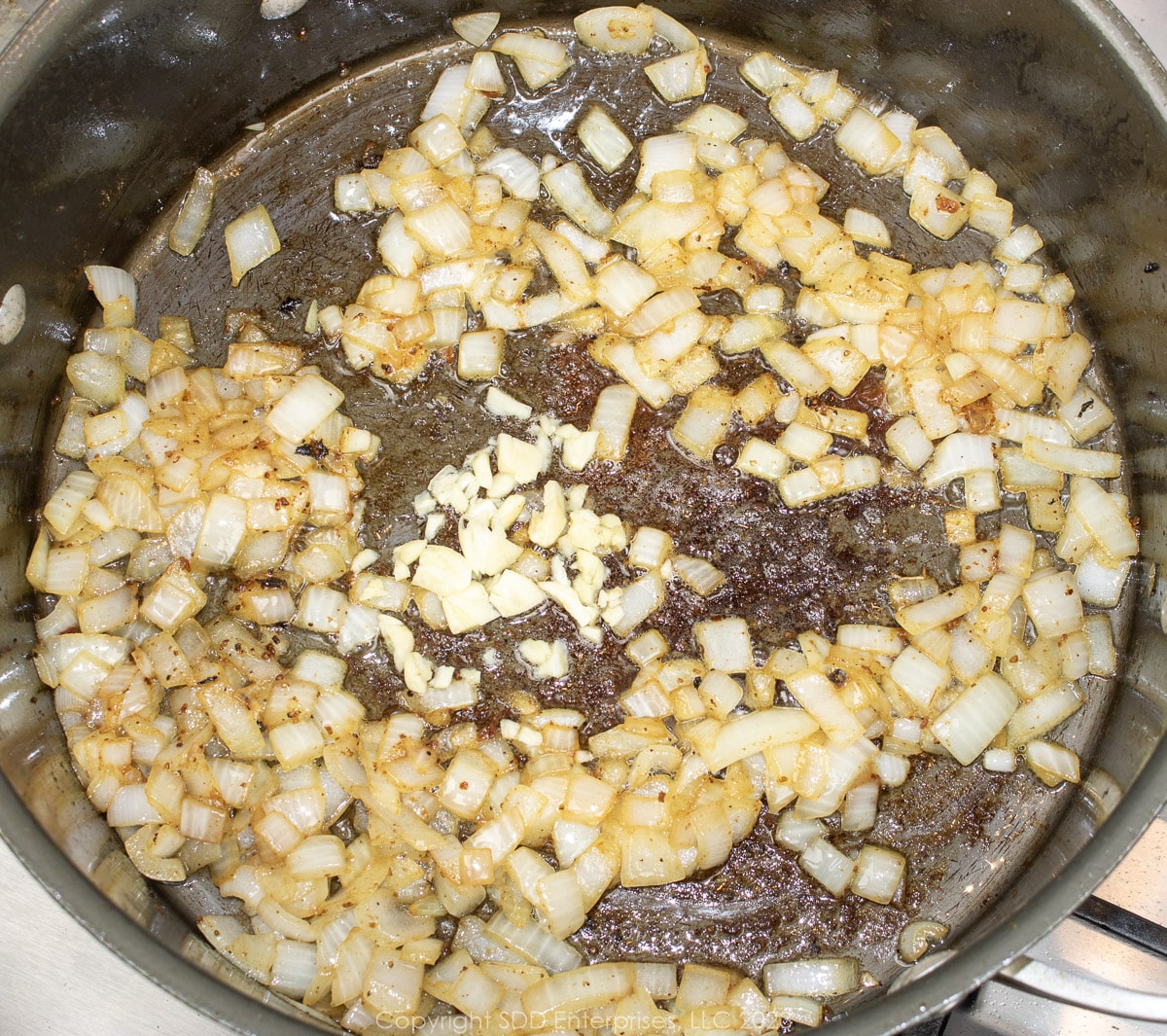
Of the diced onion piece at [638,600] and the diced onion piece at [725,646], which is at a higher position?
the diced onion piece at [638,600]

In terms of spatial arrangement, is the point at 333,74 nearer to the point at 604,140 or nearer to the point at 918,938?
the point at 604,140

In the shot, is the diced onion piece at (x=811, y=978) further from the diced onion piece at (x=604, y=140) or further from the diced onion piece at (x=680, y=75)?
the diced onion piece at (x=680, y=75)

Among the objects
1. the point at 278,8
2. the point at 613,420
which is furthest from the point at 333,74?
the point at 613,420

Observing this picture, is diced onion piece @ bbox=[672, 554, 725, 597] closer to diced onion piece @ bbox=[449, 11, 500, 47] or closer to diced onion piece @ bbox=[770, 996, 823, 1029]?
diced onion piece @ bbox=[770, 996, 823, 1029]

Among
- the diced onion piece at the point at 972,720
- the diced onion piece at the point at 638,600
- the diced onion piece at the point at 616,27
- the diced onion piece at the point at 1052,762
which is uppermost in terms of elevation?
the diced onion piece at the point at 616,27

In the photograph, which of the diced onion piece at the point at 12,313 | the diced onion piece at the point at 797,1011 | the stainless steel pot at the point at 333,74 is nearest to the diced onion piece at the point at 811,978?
the diced onion piece at the point at 797,1011
